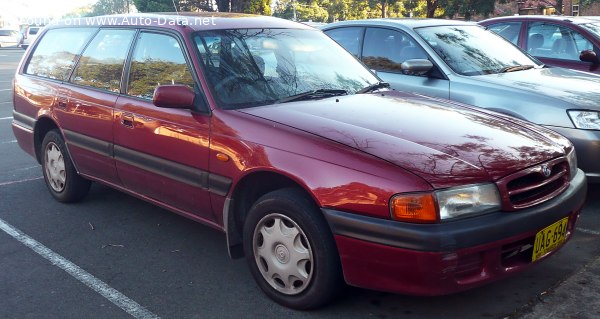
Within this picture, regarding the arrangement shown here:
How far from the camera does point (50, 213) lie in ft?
18.1

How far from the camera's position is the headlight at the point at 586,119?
16.9 feet

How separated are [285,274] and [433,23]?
4.02m

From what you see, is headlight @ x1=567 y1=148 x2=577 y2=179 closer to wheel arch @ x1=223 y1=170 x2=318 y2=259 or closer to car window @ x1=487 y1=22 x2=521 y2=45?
wheel arch @ x1=223 y1=170 x2=318 y2=259

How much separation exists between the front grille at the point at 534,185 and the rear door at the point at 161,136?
5.83ft

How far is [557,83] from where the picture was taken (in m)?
5.82

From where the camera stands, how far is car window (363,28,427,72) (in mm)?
6477

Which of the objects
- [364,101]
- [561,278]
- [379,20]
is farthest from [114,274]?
[379,20]

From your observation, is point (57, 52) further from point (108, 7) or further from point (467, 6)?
point (108, 7)

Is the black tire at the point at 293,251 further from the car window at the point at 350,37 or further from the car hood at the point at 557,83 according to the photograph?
the car window at the point at 350,37

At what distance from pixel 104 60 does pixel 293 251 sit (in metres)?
2.50

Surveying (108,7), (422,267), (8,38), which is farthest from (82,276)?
(108,7)

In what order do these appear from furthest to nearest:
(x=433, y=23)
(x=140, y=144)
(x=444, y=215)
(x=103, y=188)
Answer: (x=433, y=23), (x=103, y=188), (x=140, y=144), (x=444, y=215)

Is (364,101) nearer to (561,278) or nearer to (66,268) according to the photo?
(561,278)

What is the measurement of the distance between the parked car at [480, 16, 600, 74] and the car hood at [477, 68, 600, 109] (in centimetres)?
156
